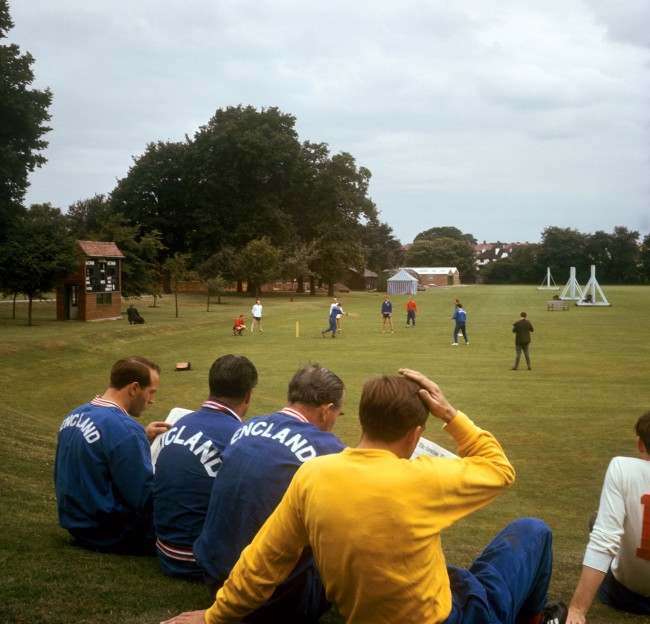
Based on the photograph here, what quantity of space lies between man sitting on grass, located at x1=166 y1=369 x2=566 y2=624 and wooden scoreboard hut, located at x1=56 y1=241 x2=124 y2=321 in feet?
135

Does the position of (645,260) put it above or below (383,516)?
above

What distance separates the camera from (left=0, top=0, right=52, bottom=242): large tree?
40.5 meters

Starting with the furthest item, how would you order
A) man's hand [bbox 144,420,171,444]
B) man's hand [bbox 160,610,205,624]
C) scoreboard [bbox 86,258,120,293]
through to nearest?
scoreboard [bbox 86,258,120,293] → man's hand [bbox 144,420,171,444] → man's hand [bbox 160,610,205,624]

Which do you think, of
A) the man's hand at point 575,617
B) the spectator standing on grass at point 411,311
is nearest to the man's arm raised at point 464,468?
the man's hand at point 575,617

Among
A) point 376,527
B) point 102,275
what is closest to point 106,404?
point 376,527

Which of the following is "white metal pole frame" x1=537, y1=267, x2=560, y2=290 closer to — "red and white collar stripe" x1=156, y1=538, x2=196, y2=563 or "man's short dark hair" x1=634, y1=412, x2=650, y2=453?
"man's short dark hair" x1=634, y1=412, x2=650, y2=453

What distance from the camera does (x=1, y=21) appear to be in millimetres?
40781

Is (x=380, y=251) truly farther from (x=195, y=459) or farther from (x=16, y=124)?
(x=195, y=459)

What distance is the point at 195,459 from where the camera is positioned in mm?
4656

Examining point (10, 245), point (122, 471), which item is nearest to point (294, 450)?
point (122, 471)

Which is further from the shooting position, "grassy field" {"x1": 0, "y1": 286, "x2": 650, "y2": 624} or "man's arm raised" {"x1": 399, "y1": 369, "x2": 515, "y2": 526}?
"grassy field" {"x1": 0, "y1": 286, "x2": 650, "y2": 624}

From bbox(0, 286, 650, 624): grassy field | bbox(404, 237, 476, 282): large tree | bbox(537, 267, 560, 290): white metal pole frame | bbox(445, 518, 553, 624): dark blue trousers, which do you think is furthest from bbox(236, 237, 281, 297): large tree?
bbox(404, 237, 476, 282): large tree

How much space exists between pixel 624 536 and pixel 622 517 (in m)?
0.32

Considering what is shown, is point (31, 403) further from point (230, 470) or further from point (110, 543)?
point (230, 470)
